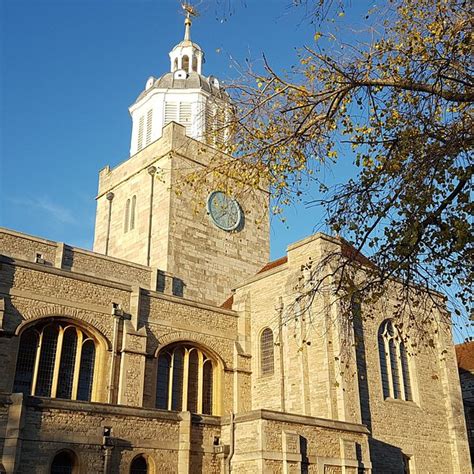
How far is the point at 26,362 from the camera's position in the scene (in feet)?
57.6

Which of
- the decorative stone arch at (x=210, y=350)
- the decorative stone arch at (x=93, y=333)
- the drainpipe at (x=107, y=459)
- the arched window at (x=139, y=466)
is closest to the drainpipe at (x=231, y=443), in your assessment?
the arched window at (x=139, y=466)

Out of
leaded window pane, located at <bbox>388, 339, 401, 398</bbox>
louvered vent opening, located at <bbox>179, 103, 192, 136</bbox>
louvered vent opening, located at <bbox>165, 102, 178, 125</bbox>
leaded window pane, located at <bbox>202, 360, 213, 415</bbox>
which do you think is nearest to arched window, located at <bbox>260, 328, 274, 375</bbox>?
leaded window pane, located at <bbox>202, 360, 213, 415</bbox>

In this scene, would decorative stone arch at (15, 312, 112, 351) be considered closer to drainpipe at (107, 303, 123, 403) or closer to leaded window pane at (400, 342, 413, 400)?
drainpipe at (107, 303, 123, 403)

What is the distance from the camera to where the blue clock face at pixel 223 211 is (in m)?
28.5

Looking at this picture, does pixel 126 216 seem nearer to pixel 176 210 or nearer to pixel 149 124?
pixel 176 210

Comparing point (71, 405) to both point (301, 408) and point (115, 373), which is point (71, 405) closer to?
point (115, 373)

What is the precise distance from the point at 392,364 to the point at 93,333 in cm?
1097

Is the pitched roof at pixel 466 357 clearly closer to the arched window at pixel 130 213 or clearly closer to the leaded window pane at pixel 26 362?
the arched window at pixel 130 213

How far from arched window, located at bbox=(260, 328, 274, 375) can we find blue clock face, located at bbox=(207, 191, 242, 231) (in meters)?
7.62

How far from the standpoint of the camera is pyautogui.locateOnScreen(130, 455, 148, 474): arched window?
602 inches

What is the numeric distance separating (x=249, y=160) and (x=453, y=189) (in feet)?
11.8

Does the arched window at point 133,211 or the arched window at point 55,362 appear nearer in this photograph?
the arched window at point 55,362

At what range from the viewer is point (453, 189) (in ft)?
32.1

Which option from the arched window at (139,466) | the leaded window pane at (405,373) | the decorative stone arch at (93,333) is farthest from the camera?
the leaded window pane at (405,373)
